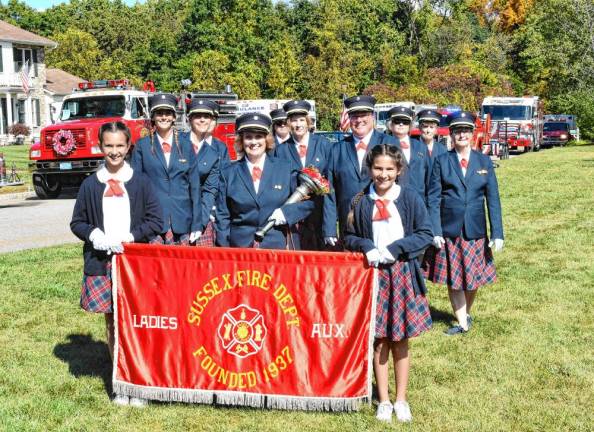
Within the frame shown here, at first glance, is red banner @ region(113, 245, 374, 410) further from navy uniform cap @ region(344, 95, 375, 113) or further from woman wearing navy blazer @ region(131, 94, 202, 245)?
navy uniform cap @ region(344, 95, 375, 113)

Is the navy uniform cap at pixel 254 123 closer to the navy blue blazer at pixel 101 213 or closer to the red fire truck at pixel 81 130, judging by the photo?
the navy blue blazer at pixel 101 213

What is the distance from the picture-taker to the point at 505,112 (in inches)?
1569

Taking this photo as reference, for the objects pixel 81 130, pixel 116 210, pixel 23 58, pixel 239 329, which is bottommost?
pixel 239 329

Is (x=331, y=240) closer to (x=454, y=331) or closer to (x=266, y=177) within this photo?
(x=266, y=177)

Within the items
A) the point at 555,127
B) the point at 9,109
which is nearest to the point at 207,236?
the point at 9,109

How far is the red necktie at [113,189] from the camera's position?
17.8 feet

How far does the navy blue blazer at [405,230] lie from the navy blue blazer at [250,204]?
90 cm

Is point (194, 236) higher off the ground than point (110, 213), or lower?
lower

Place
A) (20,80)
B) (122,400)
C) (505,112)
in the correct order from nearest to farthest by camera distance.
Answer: (122,400) < (505,112) < (20,80)

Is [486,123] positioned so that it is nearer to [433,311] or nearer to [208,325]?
[433,311]

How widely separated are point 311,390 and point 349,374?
277mm

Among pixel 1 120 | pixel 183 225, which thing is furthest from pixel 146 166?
pixel 1 120

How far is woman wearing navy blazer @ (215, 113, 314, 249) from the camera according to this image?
19.3 ft

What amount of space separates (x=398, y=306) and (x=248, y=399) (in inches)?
47.0
